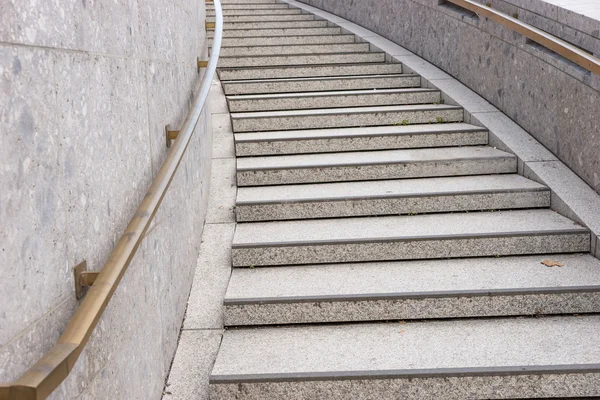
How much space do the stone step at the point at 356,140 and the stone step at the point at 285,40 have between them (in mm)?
2827

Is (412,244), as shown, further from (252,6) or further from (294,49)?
(252,6)

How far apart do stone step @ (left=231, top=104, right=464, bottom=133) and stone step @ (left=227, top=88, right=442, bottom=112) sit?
0.33 m

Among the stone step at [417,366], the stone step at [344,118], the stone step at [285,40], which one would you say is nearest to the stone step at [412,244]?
the stone step at [417,366]

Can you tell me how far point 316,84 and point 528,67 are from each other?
2256mm

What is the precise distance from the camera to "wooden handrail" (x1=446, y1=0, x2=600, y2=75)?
4.00 m

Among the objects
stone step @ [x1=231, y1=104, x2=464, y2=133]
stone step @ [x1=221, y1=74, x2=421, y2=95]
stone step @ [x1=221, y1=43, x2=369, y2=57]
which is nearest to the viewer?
stone step @ [x1=231, y1=104, x2=464, y2=133]

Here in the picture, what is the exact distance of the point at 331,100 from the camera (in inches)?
248

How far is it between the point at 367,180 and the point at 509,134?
128cm

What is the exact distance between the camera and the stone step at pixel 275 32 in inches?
329

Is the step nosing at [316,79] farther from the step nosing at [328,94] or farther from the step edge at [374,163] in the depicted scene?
the step edge at [374,163]

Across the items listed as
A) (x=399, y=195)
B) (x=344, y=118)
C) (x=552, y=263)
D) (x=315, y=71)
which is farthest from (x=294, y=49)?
(x=552, y=263)

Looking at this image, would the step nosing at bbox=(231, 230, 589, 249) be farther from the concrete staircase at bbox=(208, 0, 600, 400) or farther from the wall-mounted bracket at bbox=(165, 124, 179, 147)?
the wall-mounted bracket at bbox=(165, 124, 179, 147)

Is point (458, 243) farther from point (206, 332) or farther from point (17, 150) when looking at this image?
point (17, 150)

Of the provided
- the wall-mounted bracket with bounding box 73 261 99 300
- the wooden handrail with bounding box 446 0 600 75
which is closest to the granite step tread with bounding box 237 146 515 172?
the wooden handrail with bounding box 446 0 600 75
